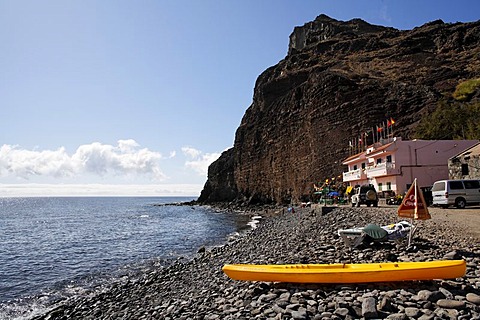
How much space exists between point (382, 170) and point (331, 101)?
2554 cm

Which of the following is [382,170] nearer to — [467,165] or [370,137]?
[467,165]

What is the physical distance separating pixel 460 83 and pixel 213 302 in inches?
2353

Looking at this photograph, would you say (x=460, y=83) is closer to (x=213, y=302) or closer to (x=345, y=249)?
(x=345, y=249)

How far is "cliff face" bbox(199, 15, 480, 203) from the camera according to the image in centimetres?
5566

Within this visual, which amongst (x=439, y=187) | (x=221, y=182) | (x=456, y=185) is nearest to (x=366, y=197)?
(x=439, y=187)

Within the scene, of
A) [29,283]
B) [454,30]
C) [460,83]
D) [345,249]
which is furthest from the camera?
[454,30]

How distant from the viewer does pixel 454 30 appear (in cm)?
7444

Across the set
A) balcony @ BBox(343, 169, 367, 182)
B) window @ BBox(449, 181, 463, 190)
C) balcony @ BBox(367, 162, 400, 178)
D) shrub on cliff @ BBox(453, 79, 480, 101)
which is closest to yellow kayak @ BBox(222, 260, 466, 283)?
window @ BBox(449, 181, 463, 190)

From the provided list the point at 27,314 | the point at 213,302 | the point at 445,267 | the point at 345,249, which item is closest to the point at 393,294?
the point at 445,267

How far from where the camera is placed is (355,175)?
45812 millimetres

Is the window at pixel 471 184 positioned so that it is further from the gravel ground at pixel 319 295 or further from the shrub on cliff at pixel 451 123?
the shrub on cliff at pixel 451 123

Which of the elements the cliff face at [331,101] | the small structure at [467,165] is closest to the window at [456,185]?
the small structure at [467,165]

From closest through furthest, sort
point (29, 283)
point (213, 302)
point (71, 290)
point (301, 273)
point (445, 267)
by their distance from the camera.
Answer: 1. point (445, 267)
2. point (301, 273)
3. point (213, 302)
4. point (71, 290)
5. point (29, 283)

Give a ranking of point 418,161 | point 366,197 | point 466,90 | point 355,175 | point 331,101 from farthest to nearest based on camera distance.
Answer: point 331,101, point 466,90, point 355,175, point 418,161, point 366,197
